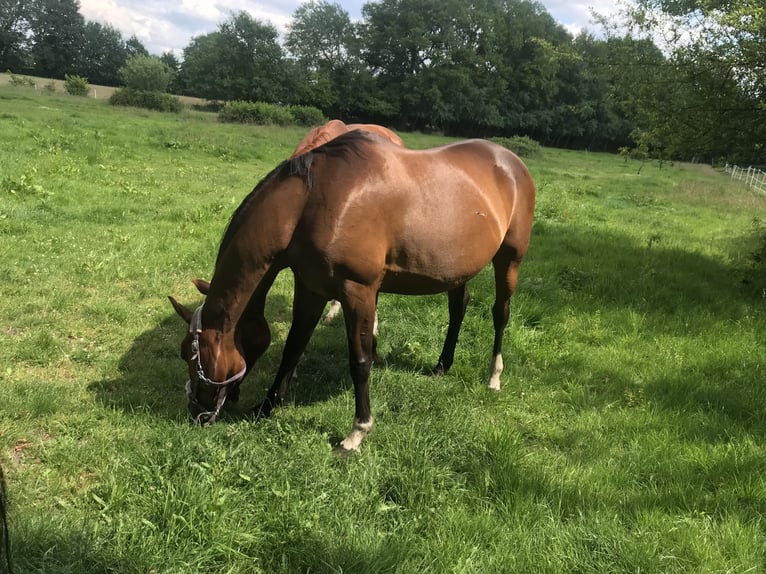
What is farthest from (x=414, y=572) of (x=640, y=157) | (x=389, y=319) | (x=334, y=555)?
(x=640, y=157)

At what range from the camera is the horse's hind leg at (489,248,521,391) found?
14.7 feet

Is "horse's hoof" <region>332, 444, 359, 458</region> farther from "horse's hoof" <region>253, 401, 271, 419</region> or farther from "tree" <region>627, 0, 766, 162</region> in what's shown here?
"tree" <region>627, 0, 766, 162</region>

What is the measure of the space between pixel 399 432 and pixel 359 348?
0.64 m

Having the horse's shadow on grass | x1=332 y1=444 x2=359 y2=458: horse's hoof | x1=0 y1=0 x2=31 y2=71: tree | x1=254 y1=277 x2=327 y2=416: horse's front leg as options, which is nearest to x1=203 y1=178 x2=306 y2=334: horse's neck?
x1=254 y1=277 x2=327 y2=416: horse's front leg

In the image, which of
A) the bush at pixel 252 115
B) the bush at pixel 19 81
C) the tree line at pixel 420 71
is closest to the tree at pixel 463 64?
the tree line at pixel 420 71

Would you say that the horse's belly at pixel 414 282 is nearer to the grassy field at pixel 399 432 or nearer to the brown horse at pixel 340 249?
the brown horse at pixel 340 249

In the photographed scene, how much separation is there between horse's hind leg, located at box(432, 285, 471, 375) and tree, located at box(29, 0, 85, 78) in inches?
3570

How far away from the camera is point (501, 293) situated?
4633 mm

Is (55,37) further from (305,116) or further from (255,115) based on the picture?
(255,115)

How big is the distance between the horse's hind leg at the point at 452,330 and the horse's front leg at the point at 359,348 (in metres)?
1.36

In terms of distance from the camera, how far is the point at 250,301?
344cm

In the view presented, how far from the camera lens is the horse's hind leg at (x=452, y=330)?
4652mm

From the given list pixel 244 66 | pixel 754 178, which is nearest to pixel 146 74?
pixel 244 66

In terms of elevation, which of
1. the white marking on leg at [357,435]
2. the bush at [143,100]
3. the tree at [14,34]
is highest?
the tree at [14,34]
